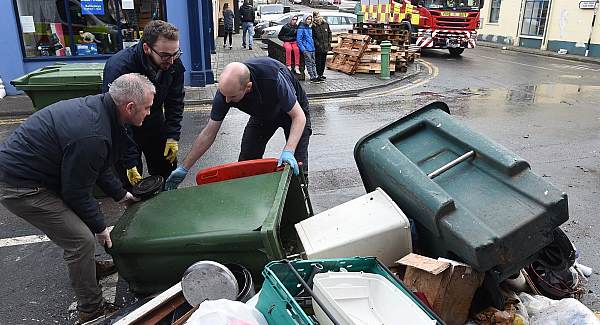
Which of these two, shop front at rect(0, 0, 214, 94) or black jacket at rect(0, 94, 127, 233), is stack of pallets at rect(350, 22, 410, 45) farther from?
black jacket at rect(0, 94, 127, 233)

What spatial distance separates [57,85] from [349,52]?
9319mm

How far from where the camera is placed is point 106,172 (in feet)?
9.61

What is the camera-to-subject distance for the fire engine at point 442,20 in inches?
666

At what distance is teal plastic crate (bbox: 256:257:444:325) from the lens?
188 cm

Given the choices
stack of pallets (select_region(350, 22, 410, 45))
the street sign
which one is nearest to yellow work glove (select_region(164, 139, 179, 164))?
stack of pallets (select_region(350, 22, 410, 45))

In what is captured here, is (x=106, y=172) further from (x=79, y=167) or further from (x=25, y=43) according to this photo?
(x=25, y=43)

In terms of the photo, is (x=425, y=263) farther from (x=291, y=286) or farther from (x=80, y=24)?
(x=80, y=24)

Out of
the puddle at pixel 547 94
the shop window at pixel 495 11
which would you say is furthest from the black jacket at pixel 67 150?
the shop window at pixel 495 11

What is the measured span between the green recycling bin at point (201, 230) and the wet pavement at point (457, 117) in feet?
2.33

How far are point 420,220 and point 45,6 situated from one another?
964cm

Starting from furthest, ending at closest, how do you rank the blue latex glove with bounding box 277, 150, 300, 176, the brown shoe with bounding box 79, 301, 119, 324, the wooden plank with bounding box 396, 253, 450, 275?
the blue latex glove with bounding box 277, 150, 300, 176
the brown shoe with bounding box 79, 301, 119, 324
the wooden plank with bounding box 396, 253, 450, 275

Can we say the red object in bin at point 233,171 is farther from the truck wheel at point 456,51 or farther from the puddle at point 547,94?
the truck wheel at point 456,51

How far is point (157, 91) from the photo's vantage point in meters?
3.78

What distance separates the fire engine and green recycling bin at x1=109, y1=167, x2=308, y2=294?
15.8m
